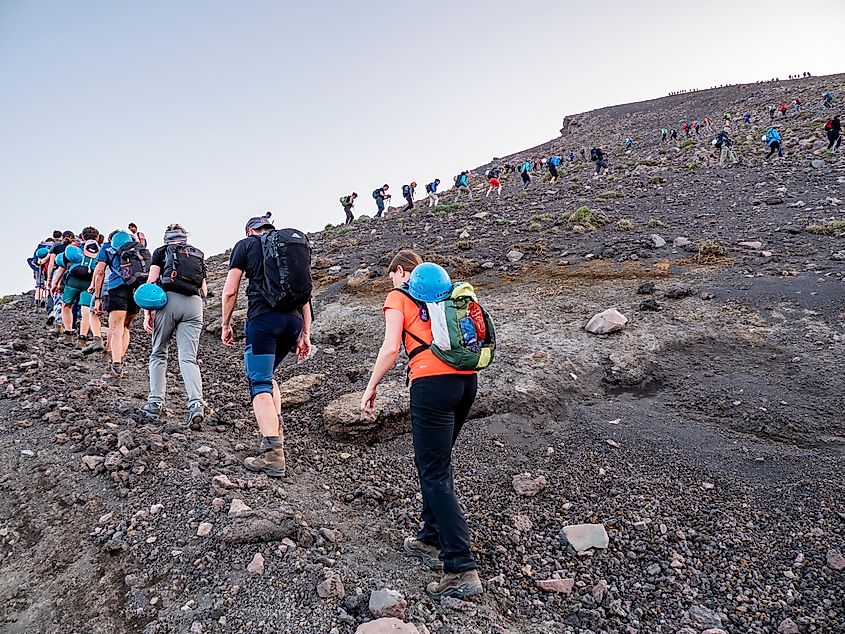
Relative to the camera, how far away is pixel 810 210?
10844 millimetres

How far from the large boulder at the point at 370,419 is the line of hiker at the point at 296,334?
0.80m

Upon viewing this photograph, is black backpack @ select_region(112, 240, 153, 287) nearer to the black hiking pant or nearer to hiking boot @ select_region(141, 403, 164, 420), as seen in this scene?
hiking boot @ select_region(141, 403, 164, 420)

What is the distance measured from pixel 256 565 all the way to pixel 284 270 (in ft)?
6.72

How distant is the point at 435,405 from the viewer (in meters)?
2.82

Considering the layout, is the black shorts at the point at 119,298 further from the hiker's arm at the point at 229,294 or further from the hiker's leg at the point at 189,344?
the hiker's arm at the point at 229,294

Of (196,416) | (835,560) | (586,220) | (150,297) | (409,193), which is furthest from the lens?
(409,193)

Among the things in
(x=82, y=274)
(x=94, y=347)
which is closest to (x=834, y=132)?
(x=82, y=274)

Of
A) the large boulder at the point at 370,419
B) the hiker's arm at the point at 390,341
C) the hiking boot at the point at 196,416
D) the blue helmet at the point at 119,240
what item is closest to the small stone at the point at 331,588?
the hiker's arm at the point at 390,341

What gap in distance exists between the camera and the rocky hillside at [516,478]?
9.04 feet

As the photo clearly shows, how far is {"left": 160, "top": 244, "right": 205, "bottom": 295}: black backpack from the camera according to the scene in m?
4.81

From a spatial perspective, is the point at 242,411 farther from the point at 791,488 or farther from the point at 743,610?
the point at 791,488

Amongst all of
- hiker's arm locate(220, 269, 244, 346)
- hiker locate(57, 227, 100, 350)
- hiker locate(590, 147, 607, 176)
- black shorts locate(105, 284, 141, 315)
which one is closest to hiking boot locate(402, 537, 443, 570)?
hiker's arm locate(220, 269, 244, 346)

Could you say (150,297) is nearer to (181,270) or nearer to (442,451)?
(181,270)

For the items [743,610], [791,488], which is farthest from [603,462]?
[743,610]
